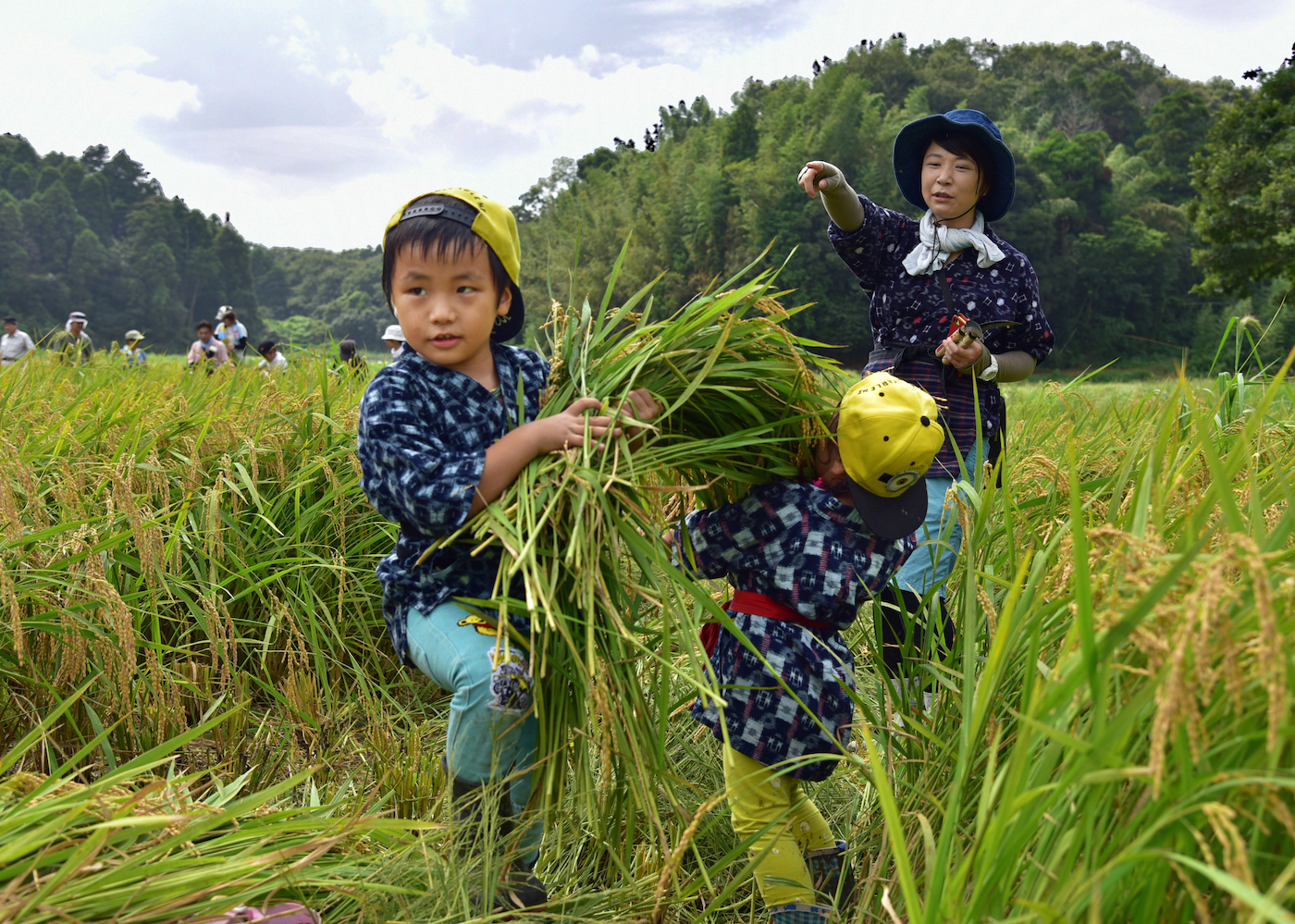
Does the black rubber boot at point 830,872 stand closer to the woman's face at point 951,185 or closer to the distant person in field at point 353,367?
the woman's face at point 951,185

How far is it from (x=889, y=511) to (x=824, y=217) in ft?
123

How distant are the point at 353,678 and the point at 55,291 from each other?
69233 mm

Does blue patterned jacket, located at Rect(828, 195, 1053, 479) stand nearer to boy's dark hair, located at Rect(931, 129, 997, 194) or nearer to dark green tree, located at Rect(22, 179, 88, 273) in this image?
boy's dark hair, located at Rect(931, 129, 997, 194)

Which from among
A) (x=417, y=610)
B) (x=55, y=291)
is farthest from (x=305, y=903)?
(x=55, y=291)

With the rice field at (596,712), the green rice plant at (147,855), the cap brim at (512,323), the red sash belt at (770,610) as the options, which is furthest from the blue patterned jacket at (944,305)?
the green rice plant at (147,855)

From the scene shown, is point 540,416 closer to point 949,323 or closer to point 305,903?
point 305,903

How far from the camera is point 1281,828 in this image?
0.85 meters

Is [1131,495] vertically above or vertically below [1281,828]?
above

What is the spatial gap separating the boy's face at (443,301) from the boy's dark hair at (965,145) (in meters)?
1.60

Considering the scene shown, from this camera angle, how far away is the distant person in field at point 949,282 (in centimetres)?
242

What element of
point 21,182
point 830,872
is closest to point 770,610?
point 830,872

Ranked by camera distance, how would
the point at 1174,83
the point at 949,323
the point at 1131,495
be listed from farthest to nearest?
the point at 1174,83
the point at 949,323
the point at 1131,495

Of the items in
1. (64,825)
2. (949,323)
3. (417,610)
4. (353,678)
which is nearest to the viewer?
(64,825)

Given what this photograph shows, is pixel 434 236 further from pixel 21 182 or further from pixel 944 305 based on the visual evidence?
pixel 21 182
